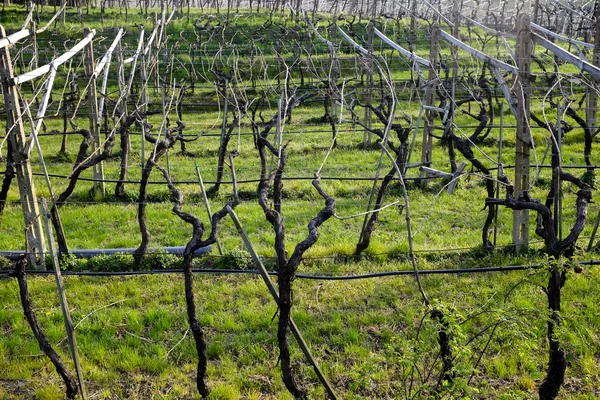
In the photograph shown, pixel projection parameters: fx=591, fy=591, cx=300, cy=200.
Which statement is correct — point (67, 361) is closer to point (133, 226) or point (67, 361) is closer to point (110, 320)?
point (110, 320)

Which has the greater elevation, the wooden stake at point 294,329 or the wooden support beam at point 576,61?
the wooden support beam at point 576,61

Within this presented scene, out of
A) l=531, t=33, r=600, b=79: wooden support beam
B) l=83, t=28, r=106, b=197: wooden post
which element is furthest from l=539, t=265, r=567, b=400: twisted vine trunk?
l=83, t=28, r=106, b=197: wooden post

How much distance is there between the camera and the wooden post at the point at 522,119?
5297mm

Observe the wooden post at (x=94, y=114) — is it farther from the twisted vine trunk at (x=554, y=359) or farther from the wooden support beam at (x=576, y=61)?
the twisted vine trunk at (x=554, y=359)

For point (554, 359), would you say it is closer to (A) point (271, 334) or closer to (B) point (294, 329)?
(B) point (294, 329)

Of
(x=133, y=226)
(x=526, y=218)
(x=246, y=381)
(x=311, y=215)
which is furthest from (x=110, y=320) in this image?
(x=526, y=218)

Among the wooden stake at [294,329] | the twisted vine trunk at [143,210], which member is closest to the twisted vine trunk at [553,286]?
the wooden stake at [294,329]

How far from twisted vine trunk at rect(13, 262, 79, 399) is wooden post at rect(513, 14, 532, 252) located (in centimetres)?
392

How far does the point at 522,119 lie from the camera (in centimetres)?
538

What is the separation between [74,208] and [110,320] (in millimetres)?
3018

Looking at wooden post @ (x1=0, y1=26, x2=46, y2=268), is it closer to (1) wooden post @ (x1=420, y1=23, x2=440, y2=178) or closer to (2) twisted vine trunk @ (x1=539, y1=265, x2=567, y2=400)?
(2) twisted vine trunk @ (x1=539, y1=265, x2=567, y2=400)

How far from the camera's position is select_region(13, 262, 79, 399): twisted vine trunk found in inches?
134

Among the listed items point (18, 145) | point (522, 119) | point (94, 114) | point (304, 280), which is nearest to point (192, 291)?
point (304, 280)

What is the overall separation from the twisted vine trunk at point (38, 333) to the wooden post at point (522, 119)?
3.92 metres
